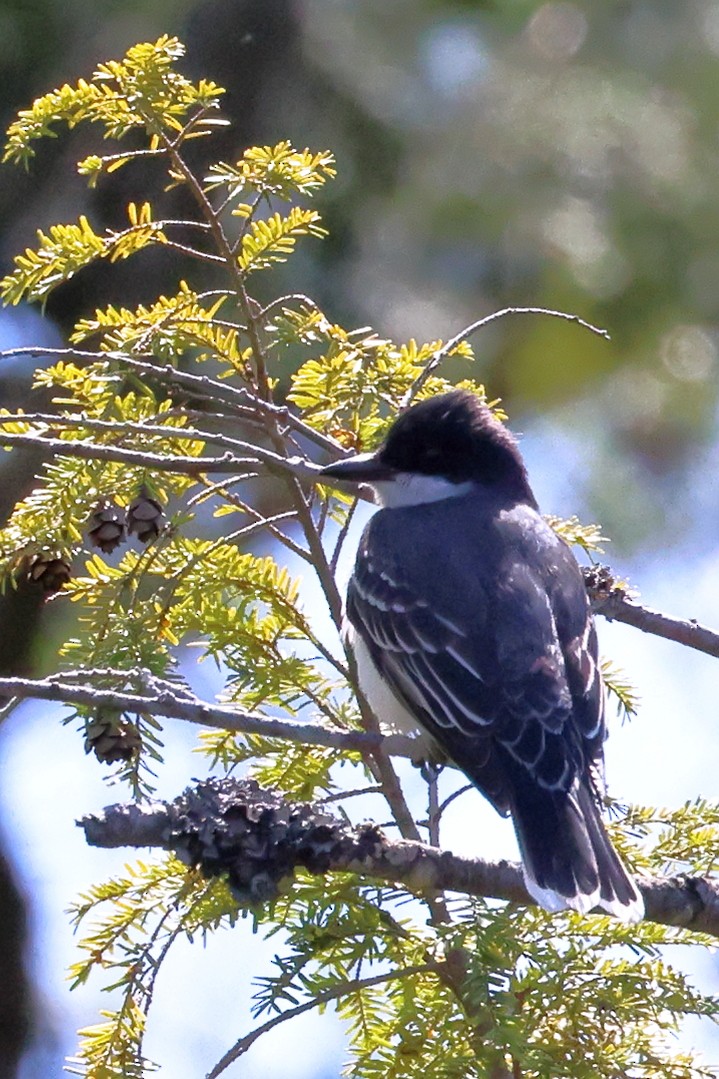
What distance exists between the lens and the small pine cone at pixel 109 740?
2105 mm

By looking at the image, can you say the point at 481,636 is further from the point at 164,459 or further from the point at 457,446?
the point at 164,459

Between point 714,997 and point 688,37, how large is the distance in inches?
81.4

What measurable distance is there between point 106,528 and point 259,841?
671 millimetres

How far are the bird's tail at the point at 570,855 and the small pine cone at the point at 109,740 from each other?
0.58 metres

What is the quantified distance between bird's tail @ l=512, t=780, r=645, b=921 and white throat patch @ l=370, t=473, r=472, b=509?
26.1 inches

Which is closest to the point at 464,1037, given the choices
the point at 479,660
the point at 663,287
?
the point at 479,660

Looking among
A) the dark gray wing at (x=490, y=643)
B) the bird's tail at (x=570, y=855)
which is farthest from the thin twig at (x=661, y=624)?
the bird's tail at (x=570, y=855)

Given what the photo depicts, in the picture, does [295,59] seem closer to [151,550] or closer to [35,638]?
[35,638]

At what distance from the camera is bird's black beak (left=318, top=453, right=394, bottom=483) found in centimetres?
244

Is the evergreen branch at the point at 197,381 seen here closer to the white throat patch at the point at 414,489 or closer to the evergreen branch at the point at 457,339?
the evergreen branch at the point at 457,339

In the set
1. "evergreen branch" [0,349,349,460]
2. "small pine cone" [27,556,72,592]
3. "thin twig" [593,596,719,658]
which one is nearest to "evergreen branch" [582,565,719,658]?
"thin twig" [593,596,719,658]

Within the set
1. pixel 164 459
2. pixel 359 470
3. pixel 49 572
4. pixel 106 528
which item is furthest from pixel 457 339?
pixel 49 572

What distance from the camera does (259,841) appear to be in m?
1.86

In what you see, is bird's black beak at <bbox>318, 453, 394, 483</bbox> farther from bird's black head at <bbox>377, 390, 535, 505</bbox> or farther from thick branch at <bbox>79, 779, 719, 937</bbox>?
thick branch at <bbox>79, 779, 719, 937</bbox>
